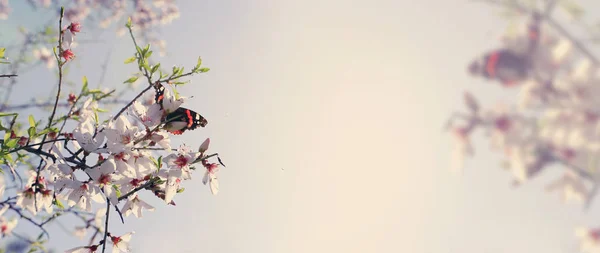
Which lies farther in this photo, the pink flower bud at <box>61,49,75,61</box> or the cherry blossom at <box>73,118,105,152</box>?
the pink flower bud at <box>61,49,75,61</box>

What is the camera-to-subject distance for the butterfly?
4.68ft

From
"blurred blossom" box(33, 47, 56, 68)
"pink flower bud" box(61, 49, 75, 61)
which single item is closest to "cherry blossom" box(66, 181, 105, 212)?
"pink flower bud" box(61, 49, 75, 61)

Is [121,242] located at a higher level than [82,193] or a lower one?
lower

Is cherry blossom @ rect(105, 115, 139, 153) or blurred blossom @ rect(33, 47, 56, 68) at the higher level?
blurred blossom @ rect(33, 47, 56, 68)

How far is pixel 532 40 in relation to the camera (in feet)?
6.39

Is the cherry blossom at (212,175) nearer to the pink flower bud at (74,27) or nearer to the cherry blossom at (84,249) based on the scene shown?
the cherry blossom at (84,249)

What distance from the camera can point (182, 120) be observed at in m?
1.43

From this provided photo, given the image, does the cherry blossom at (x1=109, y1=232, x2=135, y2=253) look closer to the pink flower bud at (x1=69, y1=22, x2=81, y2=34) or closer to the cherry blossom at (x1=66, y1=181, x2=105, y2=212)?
the cherry blossom at (x1=66, y1=181, x2=105, y2=212)

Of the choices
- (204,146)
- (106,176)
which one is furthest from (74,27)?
(204,146)

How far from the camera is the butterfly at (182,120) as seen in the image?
143 cm

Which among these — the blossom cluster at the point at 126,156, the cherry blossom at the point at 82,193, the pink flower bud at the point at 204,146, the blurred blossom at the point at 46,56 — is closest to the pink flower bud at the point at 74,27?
the blossom cluster at the point at 126,156

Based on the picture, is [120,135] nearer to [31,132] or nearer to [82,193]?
[82,193]

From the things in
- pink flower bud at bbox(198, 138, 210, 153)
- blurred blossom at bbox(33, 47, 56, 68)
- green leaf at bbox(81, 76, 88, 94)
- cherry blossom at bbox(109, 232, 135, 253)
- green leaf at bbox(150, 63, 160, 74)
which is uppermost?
blurred blossom at bbox(33, 47, 56, 68)

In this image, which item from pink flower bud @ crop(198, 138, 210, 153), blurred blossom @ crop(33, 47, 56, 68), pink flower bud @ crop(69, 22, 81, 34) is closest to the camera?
pink flower bud @ crop(198, 138, 210, 153)
